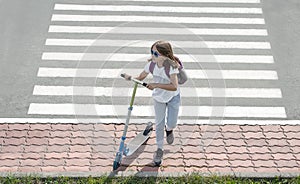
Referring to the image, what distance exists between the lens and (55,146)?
11.9 metres

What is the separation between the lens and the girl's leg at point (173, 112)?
427 inches

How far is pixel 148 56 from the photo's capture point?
1440 centimetres

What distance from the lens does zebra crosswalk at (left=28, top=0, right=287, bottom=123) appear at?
42.4 feet

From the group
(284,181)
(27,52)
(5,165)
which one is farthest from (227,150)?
(27,52)

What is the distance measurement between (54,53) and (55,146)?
10.7ft

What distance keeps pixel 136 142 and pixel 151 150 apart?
1.05ft

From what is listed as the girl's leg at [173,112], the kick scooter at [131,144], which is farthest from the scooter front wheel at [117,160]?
the girl's leg at [173,112]

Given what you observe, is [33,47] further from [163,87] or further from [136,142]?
[163,87]

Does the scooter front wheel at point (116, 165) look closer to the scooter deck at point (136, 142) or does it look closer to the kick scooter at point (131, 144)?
the kick scooter at point (131, 144)

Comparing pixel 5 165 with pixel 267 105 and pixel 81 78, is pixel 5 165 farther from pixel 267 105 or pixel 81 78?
pixel 267 105

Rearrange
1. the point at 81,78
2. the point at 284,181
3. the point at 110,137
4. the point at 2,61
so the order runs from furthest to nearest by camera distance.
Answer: the point at 2,61 < the point at 81,78 < the point at 110,137 < the point at 284,181

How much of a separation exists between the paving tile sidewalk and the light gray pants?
0.62 metres

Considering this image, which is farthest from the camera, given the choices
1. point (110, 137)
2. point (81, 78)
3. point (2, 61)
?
point (2, 61)

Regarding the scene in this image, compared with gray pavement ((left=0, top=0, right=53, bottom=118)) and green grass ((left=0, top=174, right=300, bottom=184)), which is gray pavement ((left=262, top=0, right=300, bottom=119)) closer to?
green grass ((left=0, top=174, right=300, bottom=184))
